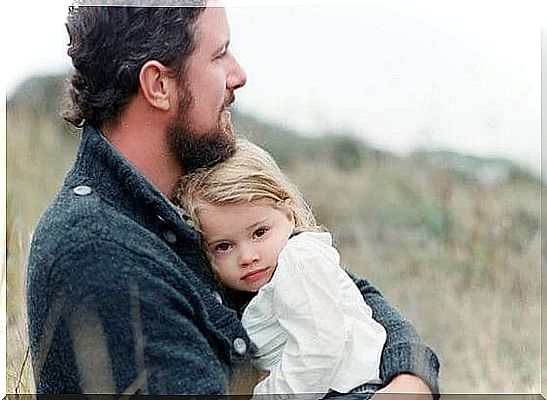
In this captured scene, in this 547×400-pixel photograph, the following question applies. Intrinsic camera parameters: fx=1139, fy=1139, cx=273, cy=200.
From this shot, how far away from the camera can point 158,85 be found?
1962 millimetres

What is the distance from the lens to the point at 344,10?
208 cm

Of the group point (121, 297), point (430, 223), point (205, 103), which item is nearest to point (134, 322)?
point (121, 297)

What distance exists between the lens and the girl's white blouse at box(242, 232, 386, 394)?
1922 millimetres

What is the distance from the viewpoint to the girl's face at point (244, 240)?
6.37 ft

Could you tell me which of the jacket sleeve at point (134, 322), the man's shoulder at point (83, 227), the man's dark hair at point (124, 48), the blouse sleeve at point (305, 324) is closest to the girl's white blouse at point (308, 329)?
the blouse sleeve at point (305, 324)

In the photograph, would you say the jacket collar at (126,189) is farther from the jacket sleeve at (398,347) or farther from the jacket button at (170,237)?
the jacket sleeve at (398,347)

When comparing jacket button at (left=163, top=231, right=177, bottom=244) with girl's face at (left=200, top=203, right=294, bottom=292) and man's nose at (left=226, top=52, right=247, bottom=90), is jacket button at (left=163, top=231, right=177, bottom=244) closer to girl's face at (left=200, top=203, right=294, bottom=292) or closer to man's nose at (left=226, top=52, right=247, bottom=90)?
girl's face at (left=200, top=203, right=294, bottom=292)

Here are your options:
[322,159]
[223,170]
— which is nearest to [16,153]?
[223,170]

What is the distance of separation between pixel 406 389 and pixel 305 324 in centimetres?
22

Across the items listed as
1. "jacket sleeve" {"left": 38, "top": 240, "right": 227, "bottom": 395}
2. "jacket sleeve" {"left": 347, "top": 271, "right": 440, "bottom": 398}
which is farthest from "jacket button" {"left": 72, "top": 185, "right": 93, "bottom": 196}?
"jacket sleeve" {"left": 347, "top": 271, "right": 440, "bottom": 398}

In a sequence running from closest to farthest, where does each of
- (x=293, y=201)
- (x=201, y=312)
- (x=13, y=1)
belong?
(x=201, y=312), (x=293, y=201), (x=13, y=1)

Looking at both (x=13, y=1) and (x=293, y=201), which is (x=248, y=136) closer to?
(x=293, y=201)

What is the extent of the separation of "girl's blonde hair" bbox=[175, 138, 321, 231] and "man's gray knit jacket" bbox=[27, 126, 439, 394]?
0.05 m

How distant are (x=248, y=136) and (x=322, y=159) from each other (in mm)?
154
